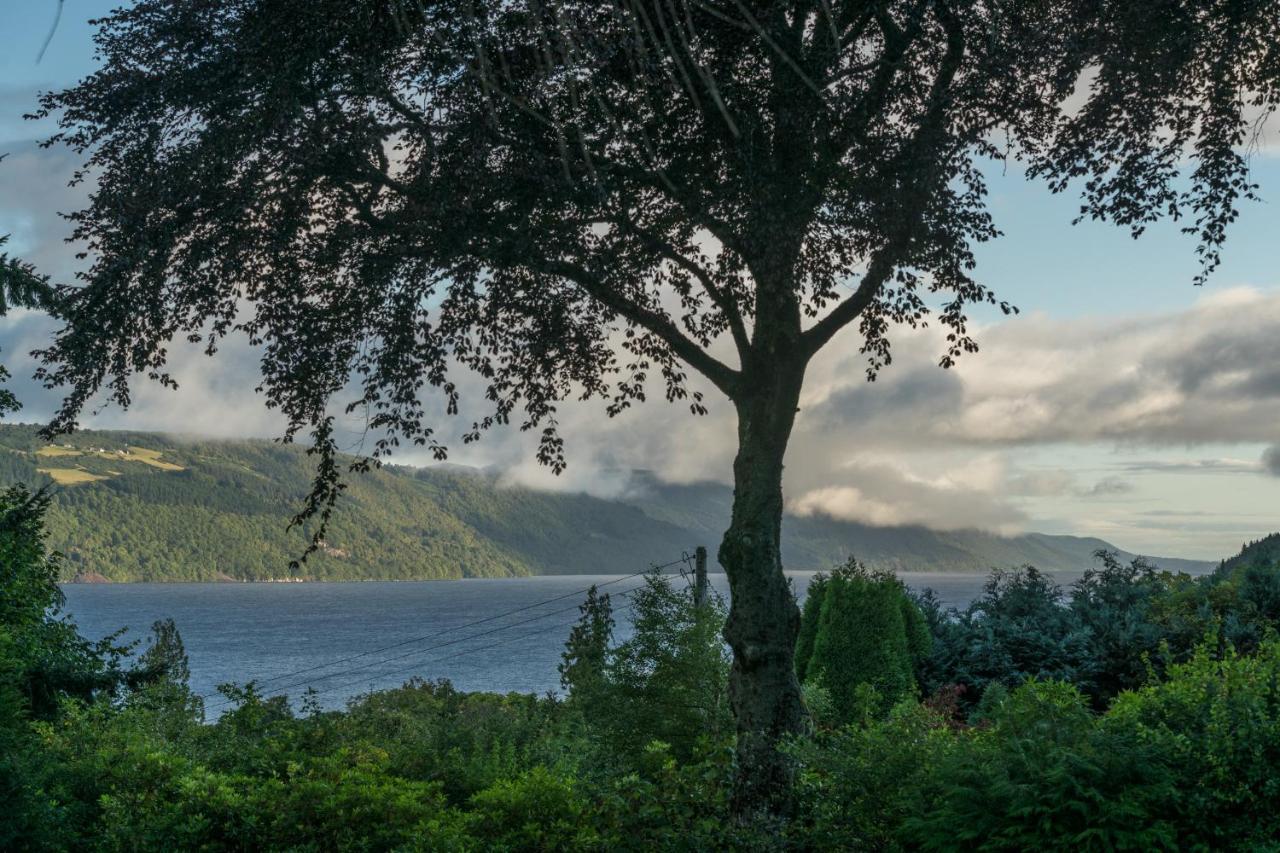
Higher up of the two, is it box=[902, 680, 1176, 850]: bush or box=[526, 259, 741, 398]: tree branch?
box=[526, 259, 741, 398]: tree branch

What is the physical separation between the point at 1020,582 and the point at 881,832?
12876 millimetres

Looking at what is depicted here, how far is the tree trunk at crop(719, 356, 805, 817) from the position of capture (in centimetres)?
870

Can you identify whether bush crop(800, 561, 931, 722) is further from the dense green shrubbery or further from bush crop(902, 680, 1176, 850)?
bush crop(902, 680, 1176, 850)

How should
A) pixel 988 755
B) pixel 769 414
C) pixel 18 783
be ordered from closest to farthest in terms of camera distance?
pixel 988 755
pixel 18 783
pixel 769 414

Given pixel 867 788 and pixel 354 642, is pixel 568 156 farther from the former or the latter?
pixel 354 642

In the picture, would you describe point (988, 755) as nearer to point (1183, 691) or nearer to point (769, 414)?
point (1183, 691)

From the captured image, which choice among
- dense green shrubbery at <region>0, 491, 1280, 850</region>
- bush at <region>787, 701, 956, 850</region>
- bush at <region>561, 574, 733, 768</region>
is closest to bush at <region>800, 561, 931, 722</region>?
dense green shrubbery at <region>0, 491, 1280, 850</region>

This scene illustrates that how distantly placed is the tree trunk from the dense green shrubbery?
38 cm

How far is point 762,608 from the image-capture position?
9.25 m

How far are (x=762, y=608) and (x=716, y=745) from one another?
1.27 metres

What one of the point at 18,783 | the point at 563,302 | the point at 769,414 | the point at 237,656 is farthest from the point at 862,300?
the point at 237,656

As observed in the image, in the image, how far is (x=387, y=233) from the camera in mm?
9914

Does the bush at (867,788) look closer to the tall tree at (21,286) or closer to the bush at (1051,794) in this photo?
the bush at (1051,794)

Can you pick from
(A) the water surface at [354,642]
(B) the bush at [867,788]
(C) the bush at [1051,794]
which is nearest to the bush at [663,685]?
(B) the bush at [867,788]
